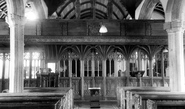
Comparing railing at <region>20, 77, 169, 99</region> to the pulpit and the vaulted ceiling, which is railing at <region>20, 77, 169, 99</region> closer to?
the pulpit

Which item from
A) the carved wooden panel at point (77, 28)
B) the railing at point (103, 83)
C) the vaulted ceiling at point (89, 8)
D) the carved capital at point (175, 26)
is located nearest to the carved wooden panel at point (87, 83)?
the railing at point (103, 83)

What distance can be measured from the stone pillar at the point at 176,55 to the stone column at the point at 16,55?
23.0ft

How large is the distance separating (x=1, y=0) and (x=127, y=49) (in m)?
10.1

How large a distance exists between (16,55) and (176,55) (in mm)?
7342

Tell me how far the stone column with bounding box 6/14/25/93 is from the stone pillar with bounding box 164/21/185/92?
7.01 metres

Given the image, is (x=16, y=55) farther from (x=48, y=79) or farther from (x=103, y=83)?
(x=103, y=83)

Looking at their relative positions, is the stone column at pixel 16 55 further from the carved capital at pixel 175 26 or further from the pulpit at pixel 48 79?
the carved capital at pixel 175 26

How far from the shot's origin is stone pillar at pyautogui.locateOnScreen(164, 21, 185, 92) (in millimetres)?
11078

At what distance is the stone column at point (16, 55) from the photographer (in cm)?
1003

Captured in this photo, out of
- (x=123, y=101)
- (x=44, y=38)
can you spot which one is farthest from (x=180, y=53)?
(x=44, y=38)

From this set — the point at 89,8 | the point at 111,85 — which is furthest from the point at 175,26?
the point at 89,8

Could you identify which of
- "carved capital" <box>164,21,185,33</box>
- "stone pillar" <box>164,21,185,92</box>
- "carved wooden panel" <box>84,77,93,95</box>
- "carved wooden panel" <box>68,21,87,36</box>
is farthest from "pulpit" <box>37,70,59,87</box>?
"carved capital" <box>164,21,185,33</box>

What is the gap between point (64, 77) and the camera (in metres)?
14.2

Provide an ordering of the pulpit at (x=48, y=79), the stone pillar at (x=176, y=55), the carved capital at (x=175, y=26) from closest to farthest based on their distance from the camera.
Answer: the stone pillar at (x=176, y=55) → the carved capital at (x=175, y=26) → the pulpit at (x=48, y=79)
